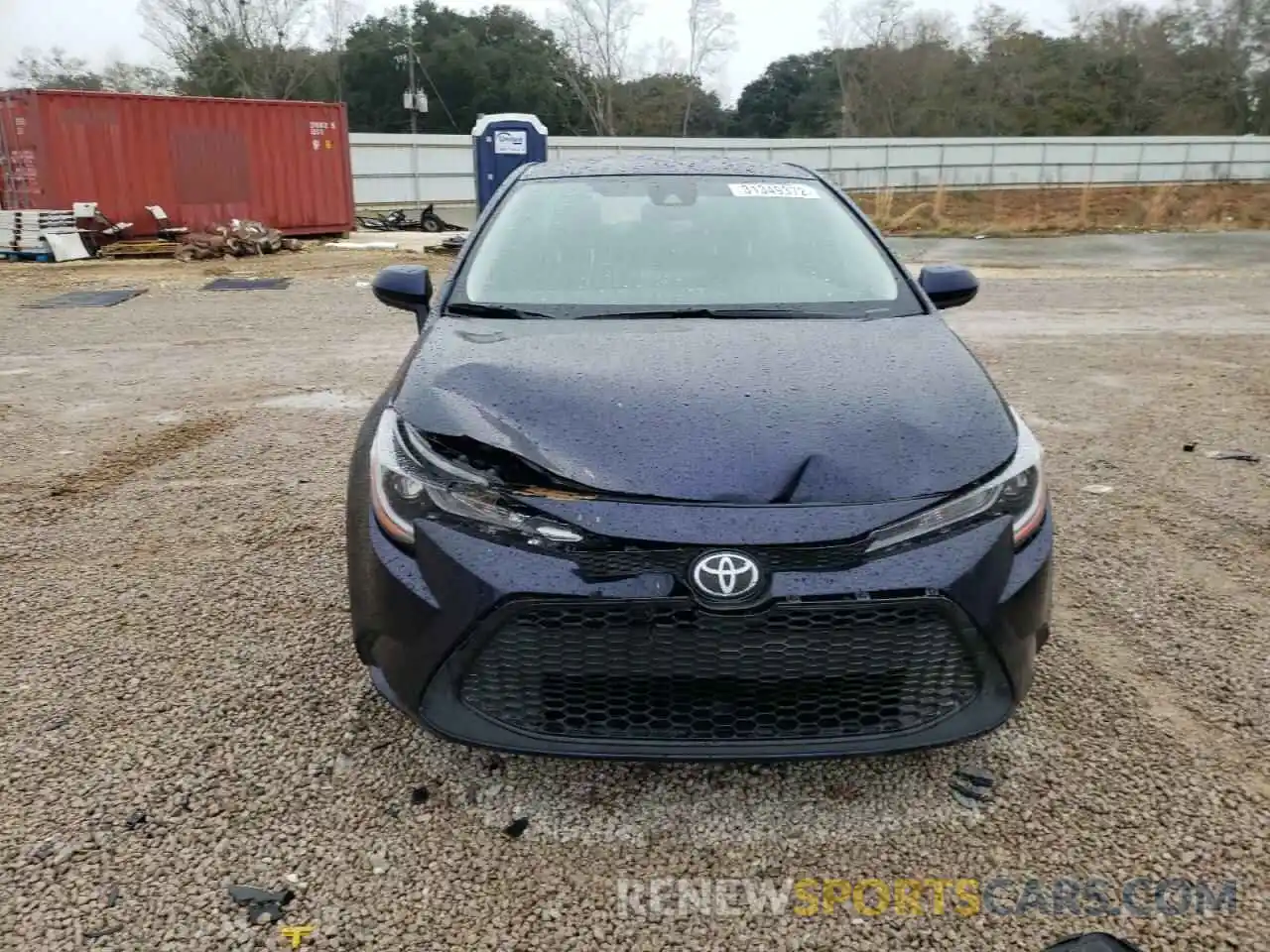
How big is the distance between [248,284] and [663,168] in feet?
33.1

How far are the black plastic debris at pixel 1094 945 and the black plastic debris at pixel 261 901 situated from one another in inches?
60.8

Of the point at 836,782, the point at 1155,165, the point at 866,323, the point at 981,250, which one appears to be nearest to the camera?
the point at 836,782

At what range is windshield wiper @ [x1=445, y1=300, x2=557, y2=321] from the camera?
312 cm

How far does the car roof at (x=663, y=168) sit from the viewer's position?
406cm

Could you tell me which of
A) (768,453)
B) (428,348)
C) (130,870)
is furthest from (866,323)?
(130,870)

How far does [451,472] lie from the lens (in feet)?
7.51

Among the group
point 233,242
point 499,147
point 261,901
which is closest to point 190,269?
point 233,242

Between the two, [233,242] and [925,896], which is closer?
[925,896]

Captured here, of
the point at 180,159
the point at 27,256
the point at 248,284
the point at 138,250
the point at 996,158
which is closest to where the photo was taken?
the point at 248,284

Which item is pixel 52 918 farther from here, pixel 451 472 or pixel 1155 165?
pixel 1155 165

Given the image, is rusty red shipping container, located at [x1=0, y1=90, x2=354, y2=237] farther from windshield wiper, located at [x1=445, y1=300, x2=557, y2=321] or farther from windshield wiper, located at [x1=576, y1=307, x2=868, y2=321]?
windshield wiper, located at [x1=576, y1=307, x2=868, y2=321]

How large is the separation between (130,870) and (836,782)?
1.63m

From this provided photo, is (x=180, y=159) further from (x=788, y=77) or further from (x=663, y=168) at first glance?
(x=788, y=77)

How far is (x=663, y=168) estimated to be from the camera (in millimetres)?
4059
